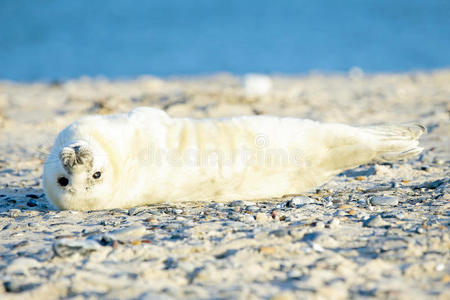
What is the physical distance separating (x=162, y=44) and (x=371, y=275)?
27897mm

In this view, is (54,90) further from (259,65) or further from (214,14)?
(214,14)

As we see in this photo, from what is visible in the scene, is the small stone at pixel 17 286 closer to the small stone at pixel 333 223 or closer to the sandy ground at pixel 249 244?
the sandy ground at pixel 249 244

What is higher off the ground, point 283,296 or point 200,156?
point 200,156

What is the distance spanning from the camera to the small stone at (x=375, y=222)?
2.97 meters

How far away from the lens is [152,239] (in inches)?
112

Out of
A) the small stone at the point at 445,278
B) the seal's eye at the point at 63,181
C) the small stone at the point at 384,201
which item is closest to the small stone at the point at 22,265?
the seal's eye at the point at 63,181

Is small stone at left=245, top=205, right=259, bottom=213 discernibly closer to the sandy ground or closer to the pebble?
the sandy ground

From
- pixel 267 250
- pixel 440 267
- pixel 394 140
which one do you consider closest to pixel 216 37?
pixel 394 140

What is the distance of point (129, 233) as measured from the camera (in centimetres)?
292

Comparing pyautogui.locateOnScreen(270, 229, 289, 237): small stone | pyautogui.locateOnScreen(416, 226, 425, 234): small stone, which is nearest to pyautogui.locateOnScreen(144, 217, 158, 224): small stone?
pyautogui.locateOnScreen(270, 229, 289, 237): small stone

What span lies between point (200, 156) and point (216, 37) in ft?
91.6

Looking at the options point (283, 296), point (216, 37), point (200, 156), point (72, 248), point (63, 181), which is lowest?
point (283, 296)

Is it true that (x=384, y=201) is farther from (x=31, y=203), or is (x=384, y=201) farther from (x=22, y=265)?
(x=31, y=203)

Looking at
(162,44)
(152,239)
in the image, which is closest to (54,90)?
(152,239)
